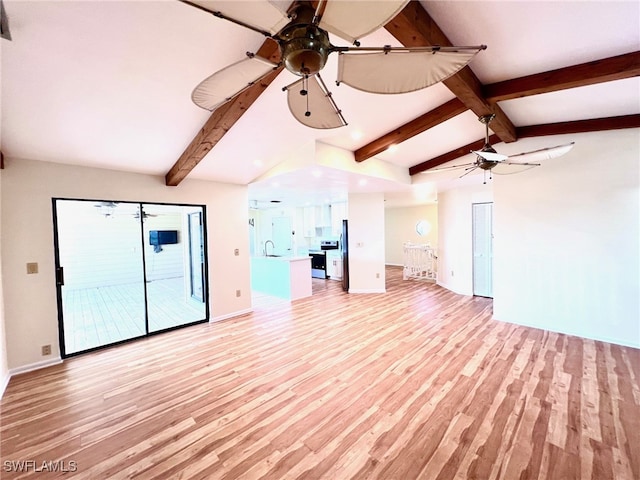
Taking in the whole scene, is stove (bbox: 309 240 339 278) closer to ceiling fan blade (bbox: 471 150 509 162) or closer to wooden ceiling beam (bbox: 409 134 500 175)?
wooden ceiling beam (bbox: 409 134 500 175)

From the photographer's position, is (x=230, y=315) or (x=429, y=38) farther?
(x=230, y=315)

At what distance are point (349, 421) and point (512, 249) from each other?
3.76 m

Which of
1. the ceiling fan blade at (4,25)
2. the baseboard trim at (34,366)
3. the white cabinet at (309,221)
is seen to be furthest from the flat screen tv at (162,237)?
the ceiling fan blade at (4,25)

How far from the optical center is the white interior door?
550 centimetres

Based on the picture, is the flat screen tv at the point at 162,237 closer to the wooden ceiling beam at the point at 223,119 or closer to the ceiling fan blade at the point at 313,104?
the wooden ceiling beam at the point at 223,119

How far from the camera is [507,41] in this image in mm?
1990

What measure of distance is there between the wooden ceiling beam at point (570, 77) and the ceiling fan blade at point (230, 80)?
2.55m

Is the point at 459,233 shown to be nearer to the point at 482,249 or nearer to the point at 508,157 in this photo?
the point at 482,249

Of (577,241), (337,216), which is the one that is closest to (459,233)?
(577,241)

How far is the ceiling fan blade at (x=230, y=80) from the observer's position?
118cm

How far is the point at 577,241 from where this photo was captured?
354 cm

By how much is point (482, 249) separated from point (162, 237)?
27.1 feet

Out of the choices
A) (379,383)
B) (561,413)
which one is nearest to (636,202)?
(561,413)

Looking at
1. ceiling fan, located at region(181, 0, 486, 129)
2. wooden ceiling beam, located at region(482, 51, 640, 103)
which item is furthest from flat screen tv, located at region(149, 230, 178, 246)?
wooden ceiling beam, located at region(482, 51, 640, 103)
